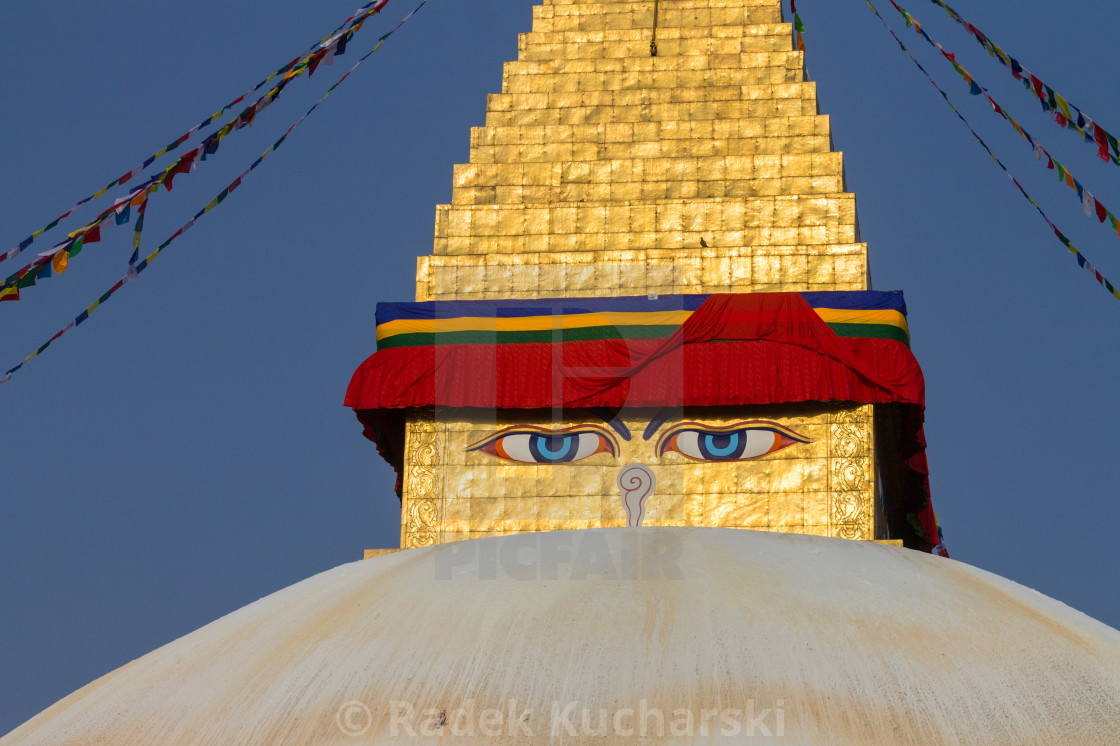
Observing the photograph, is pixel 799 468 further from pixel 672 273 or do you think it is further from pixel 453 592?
pixel 453 592

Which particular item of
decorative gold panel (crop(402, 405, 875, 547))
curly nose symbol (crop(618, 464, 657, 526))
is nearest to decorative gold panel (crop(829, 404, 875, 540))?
decorative gold panel (crop(402, 405, 875, 547))

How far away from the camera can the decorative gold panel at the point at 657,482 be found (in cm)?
1267

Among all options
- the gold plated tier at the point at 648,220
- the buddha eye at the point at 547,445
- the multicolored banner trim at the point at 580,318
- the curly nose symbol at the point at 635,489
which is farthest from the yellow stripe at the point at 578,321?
the curly nose symbol at the point at 635,489

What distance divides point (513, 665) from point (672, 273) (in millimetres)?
6791

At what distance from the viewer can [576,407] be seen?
1302 centimetres

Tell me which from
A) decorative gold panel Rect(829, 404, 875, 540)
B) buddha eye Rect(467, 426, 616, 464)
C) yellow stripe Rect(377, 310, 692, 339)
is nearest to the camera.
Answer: decorative gold panel Rect(829, 404, 875, 540)

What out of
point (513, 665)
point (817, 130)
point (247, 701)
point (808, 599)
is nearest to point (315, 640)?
point (247, 701)

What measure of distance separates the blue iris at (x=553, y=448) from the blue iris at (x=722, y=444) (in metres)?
1.12

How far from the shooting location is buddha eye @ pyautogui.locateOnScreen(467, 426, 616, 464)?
42.8 ft

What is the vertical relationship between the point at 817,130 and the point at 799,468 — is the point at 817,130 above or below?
above

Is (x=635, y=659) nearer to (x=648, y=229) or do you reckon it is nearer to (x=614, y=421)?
(x=614, y=421)

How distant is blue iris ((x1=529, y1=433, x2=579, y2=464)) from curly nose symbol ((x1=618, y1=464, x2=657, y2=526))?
2.43 m

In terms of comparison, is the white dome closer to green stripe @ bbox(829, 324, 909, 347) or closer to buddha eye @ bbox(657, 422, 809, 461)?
buddha eye @ bbox(657, 422, 809, 461)

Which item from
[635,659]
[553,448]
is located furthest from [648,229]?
[635,659]
